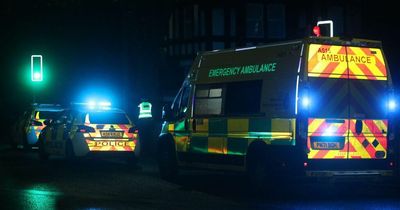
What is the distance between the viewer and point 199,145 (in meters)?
15.5

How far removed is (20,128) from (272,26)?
2221 cm

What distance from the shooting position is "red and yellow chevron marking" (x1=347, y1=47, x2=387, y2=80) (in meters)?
13.3

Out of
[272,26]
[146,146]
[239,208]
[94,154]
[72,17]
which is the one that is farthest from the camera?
[272,26]

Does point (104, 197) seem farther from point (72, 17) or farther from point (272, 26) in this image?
point (272, 26)

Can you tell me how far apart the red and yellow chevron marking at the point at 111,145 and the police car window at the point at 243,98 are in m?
5.00

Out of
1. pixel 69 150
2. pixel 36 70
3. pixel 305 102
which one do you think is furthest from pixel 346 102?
pixel 36 70

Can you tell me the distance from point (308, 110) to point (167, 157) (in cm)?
443

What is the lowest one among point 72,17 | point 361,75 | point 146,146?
point 146,146

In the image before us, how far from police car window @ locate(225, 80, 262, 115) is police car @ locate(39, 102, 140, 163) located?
5021mm

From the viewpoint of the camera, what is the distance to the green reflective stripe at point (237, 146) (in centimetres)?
1413

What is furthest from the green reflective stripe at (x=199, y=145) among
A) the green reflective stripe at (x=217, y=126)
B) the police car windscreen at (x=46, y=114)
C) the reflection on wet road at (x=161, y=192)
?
the police car windscreen at (x=46, y=114)

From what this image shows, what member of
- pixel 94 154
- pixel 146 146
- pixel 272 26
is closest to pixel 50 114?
pixel 146 146

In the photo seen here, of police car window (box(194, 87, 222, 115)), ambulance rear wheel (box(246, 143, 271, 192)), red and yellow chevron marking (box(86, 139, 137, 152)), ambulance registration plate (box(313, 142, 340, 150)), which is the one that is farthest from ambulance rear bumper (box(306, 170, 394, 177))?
red and yellow chevron marking (box(86, 139, 137, 152))

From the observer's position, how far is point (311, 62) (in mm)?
12906
